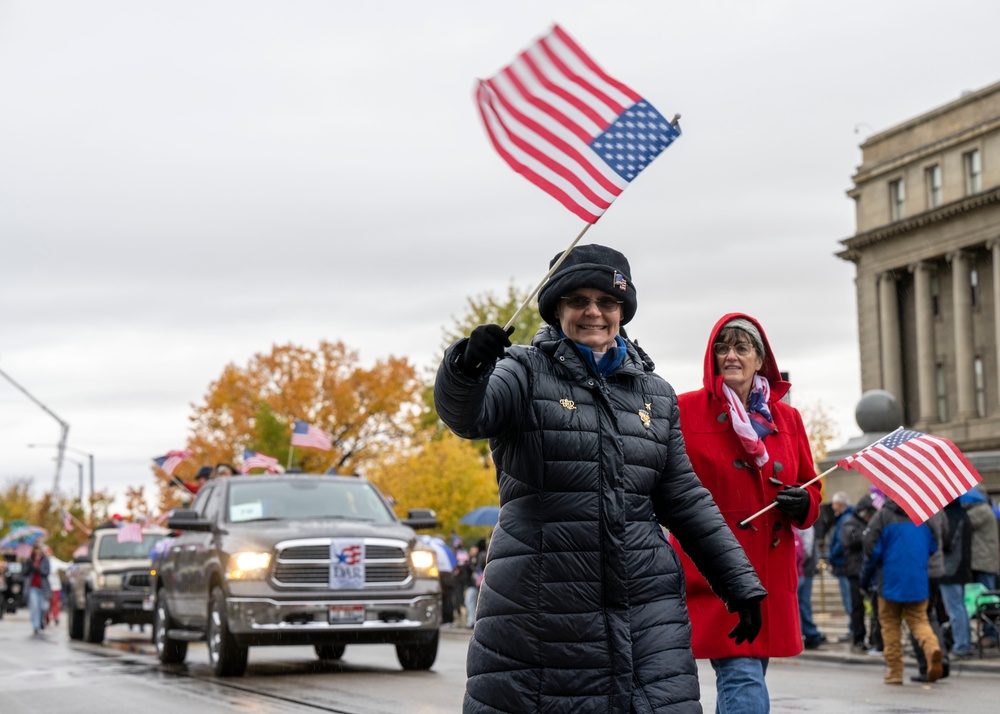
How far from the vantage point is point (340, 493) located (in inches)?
607

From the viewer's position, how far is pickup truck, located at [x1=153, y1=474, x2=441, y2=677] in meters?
13.8

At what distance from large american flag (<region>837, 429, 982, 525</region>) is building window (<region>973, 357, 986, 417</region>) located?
61.4 m

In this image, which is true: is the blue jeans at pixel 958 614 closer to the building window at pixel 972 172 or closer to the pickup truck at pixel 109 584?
the pickup truck at pixel 109 584

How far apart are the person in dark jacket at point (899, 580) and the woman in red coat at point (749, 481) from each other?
6.26m

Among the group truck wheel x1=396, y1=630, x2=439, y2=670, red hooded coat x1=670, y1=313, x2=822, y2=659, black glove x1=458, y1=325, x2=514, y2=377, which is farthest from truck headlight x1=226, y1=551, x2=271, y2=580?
black glove x1=458, y1=325, x2=514, y2=377

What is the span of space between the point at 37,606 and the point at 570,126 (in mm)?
26035

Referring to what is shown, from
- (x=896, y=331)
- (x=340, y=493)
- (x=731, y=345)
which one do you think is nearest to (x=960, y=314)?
(x=896, y=331)

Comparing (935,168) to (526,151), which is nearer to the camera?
(526,151)

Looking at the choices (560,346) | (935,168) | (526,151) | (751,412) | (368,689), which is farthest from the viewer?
(935,168)

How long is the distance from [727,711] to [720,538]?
113 cm

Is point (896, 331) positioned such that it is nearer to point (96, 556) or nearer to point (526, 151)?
point (96, 556)

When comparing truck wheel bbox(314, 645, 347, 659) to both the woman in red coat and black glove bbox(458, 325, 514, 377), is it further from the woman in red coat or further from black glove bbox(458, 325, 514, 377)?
black glove bbox(458, 325, 514, 377)

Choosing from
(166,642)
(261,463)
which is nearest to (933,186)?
(261,463)

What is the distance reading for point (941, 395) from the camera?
232ft
